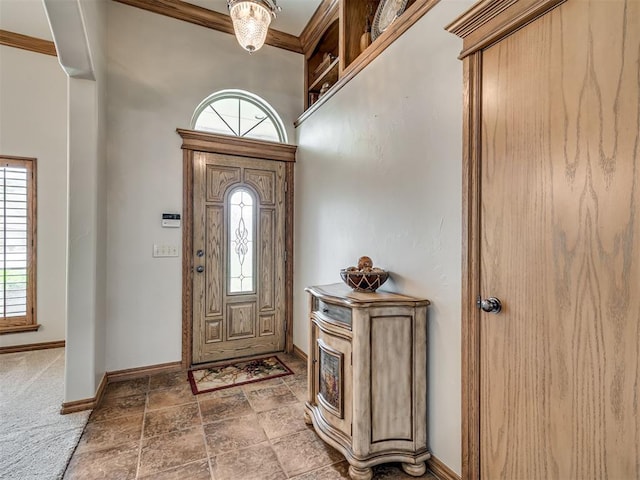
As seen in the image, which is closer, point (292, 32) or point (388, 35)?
point (388, 35)

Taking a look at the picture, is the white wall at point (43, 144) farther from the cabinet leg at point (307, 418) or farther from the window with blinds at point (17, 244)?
the cabinet leg at point (307, 418)

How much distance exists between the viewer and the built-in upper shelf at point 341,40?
194 centimetres

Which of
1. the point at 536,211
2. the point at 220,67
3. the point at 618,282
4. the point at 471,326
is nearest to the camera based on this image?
the point at 618,282

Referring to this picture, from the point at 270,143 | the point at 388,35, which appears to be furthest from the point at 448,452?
the point at 270,143

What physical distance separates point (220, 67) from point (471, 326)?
3.25 metres

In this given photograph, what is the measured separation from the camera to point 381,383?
160cm

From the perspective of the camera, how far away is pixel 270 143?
10.8 feet

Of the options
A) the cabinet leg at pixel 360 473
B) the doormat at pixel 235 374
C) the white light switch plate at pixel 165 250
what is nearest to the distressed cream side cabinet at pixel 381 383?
the cabinet leg at pixel 360 473

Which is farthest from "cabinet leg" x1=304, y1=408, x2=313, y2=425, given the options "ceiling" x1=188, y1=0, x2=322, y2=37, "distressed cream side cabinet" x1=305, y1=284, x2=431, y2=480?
"ceiling" x1=188, y1=0, x2=322, y2=37

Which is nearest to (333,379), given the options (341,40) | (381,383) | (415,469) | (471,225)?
(381,383)

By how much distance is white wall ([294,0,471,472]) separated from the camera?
1.55 metres

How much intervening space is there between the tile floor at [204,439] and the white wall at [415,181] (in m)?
0.67

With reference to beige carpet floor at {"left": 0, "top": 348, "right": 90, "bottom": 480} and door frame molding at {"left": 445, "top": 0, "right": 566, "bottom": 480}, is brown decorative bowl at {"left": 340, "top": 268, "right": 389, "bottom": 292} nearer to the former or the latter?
door frame molding at {"left": 445, "top": 0, "right": 566, "bottom": 480}

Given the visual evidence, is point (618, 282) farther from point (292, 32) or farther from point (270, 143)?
point (292, 32)
